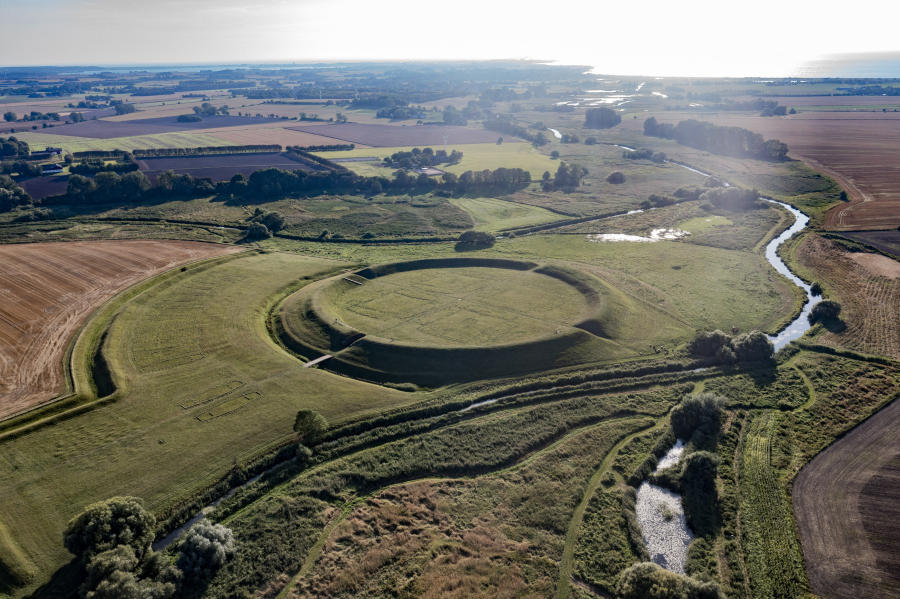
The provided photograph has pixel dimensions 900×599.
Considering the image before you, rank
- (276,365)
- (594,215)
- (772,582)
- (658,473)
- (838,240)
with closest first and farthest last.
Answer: (772,582) < (658,473) < (276,365) < (838,240) < (594,215)

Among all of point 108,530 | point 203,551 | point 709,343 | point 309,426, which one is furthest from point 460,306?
point 108,530

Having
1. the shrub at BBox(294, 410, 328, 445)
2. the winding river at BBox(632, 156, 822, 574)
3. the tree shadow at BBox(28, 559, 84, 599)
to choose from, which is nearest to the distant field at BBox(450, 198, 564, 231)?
the shrub at BBox(294, 410, 328, 445)

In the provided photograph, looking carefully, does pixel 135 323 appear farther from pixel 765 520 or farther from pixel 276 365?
pixel 765 520

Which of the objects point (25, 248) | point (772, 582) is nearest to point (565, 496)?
point (772, 582)

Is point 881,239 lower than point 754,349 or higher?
higher

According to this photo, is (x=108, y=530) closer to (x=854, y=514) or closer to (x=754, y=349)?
(x=854, y=514)

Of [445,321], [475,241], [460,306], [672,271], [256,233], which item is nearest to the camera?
[445,321]

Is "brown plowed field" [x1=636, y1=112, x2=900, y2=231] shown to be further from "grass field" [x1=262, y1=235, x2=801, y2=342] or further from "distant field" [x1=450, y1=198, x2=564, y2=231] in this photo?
"distant field" [x1=450, y1=198, x2=564, y2=231]
